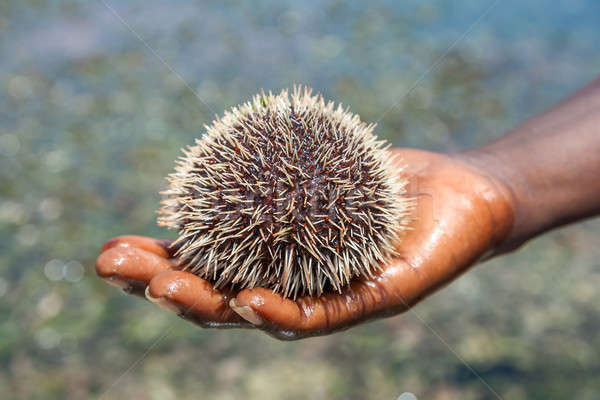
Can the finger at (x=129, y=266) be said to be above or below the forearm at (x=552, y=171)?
above

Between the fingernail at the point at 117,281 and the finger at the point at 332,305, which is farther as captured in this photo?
the fingernail at the point at 117,281

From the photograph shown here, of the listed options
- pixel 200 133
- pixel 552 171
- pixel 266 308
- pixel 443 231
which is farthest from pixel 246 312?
pixel 200 133

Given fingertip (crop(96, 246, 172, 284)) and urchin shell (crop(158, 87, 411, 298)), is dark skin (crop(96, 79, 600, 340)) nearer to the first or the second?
fingertip (crop(96, 246, 172, 284))

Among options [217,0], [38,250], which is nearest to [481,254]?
[38,250]

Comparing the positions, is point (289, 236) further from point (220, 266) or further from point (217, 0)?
point (217, 0)

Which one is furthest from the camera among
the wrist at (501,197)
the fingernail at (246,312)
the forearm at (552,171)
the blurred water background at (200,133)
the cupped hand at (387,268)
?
the blurred water background at (200,133)

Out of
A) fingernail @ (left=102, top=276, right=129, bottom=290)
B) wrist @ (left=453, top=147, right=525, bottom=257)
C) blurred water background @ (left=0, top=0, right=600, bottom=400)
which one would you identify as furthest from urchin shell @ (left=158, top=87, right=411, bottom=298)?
blurred water background @ (left=0, top=0, right=600, bottom=400)

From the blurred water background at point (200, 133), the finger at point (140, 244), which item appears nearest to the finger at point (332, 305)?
the finger at point (140, 244)

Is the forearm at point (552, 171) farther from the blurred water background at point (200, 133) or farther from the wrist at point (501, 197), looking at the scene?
the blurred water background at point (200, 133)
